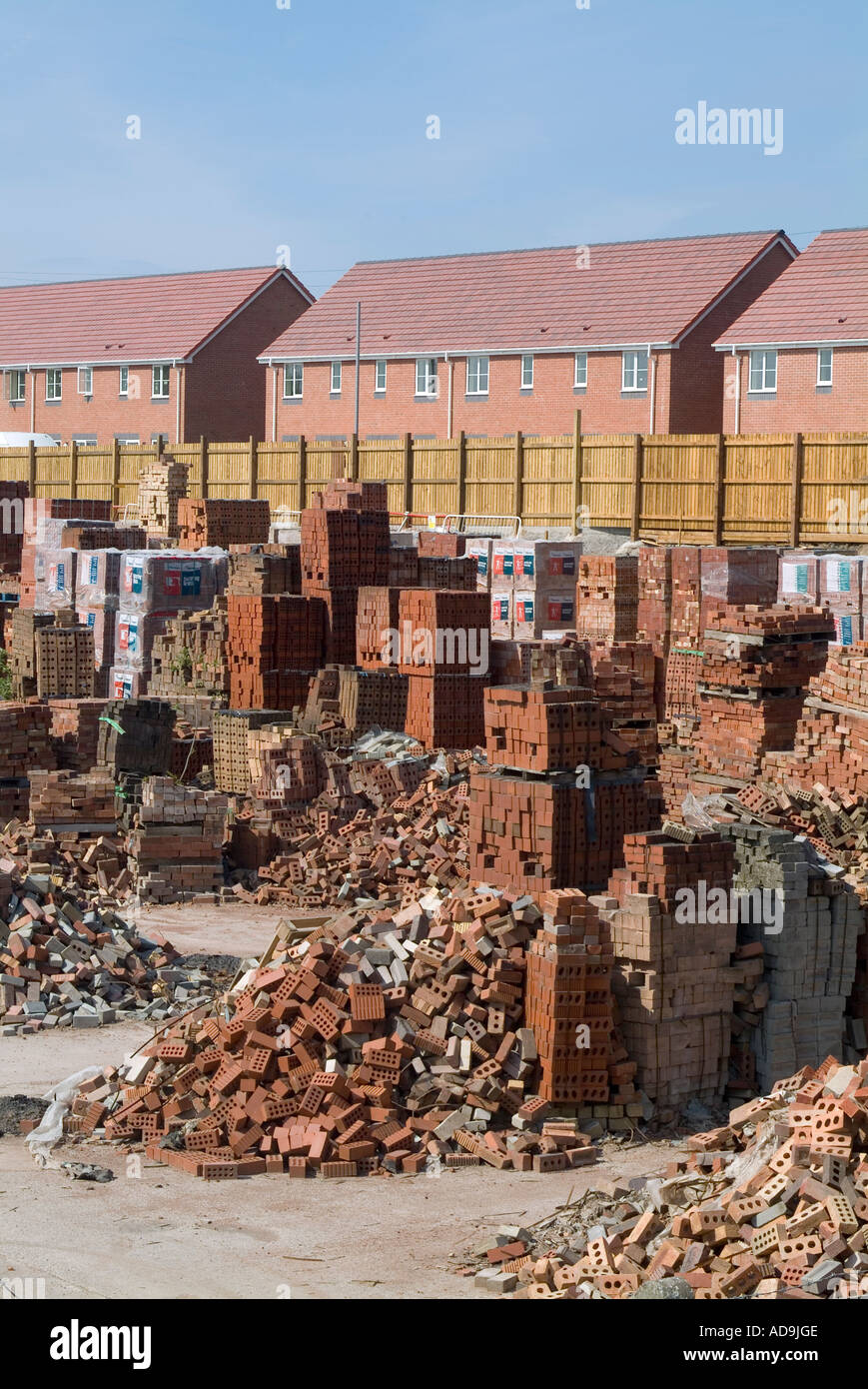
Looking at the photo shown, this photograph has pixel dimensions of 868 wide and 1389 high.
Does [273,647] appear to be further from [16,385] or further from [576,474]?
[16,385]

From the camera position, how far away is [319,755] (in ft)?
68.6

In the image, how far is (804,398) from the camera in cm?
4253

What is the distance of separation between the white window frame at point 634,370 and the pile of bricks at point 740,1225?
36.6 m

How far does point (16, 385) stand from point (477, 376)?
1831cm

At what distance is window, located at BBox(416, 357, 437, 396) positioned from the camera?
49312mm

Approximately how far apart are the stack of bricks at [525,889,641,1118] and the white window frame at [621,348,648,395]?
114ft

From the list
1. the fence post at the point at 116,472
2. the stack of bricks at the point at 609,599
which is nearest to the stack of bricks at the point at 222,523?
the stack of bricks at the point at 609,599

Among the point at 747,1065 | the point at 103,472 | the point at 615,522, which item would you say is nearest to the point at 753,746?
the point at 747,1065

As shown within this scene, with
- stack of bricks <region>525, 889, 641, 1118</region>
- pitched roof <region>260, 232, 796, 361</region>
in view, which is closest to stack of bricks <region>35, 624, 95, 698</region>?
stack of bricks <region>525, 889, 641, 1118</region>

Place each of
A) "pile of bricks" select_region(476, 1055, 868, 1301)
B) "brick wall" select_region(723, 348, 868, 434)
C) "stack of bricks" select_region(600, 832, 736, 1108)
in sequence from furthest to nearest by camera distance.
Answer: "brick wall" select_region(723, 348, 868, 434)
"stack of bricks" select_region(600, 832, 736, 1108)
"pile of bricks" select_region(476, 1055, 868, 1301)

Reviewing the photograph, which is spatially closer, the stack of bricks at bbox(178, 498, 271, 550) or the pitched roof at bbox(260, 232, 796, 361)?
the stack of bricks at bbox(178, 498, 271, 550)

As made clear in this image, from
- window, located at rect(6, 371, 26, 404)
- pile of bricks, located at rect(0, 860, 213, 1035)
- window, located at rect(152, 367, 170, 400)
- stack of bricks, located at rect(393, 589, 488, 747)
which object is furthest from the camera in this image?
window, located at rect(6, 371, 26, 404)

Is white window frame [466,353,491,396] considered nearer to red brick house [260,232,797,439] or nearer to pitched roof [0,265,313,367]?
red brick house [260,232,797,439]

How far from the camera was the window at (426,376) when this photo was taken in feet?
162
